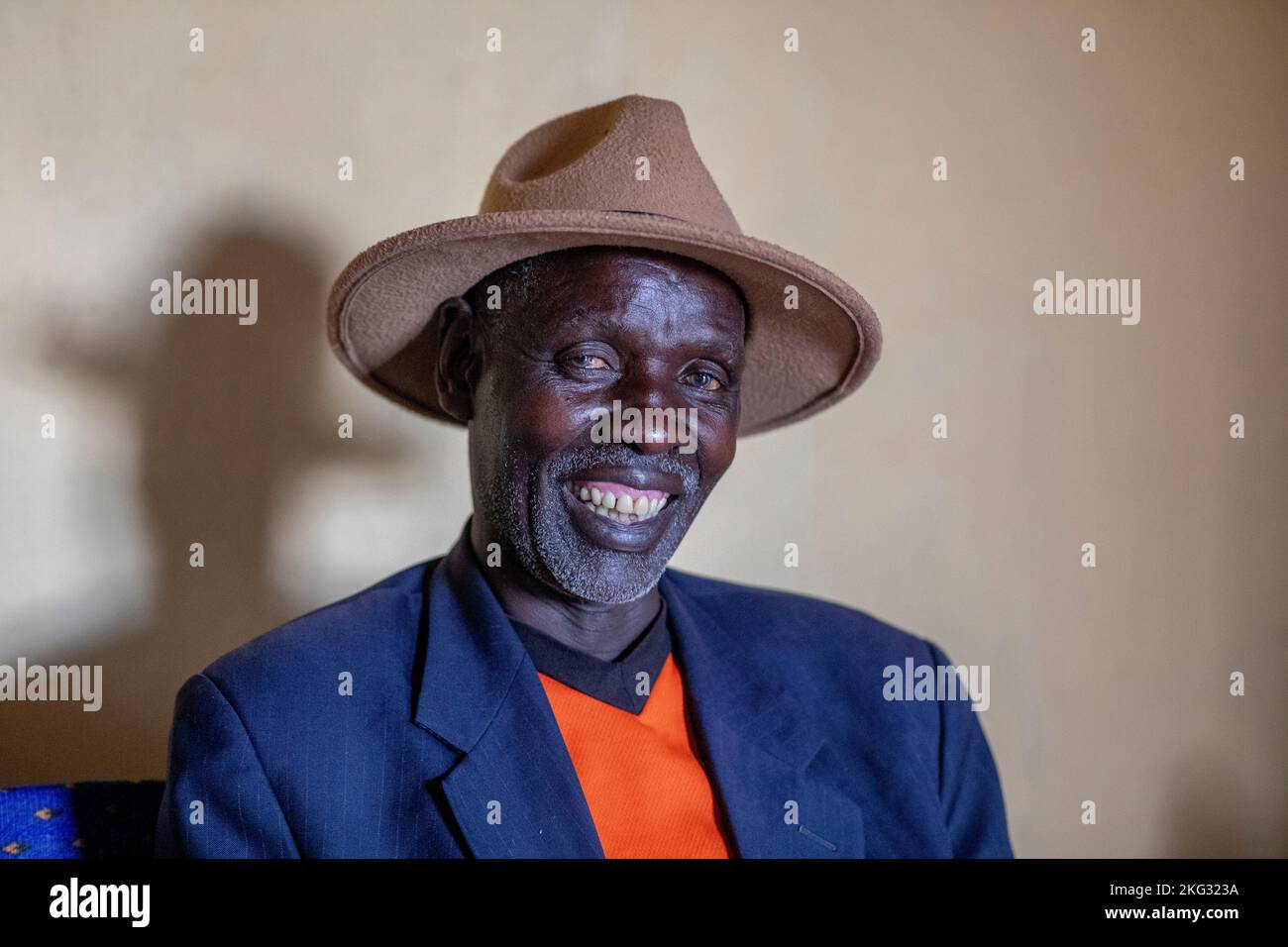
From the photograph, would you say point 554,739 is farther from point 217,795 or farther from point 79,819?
point 79,819

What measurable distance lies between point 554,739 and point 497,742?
0.07m

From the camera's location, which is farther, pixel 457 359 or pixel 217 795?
pixel 457 359

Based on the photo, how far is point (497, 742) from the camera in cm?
142

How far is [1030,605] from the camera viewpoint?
240 cm

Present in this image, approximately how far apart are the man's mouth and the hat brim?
0.94ft

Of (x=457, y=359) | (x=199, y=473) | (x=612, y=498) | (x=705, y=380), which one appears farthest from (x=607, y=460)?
(x=199, y=473)

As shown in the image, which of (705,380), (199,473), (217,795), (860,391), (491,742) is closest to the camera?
(217,795)

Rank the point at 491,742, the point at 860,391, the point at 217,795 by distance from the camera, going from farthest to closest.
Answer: the point at 860,391, the point at 491,742, the point at 217,795

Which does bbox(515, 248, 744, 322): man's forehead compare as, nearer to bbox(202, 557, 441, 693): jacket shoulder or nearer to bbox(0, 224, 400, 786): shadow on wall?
bbox(202, 557, 441, 693): jacket shoulder

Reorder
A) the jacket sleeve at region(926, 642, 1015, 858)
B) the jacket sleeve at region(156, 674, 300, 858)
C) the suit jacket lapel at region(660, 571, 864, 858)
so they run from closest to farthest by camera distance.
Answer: the jacket sleeve at region(156, 674, 300, 858)
the suit jacket lapel at region(660, 571, 864, 858)
the jacket sleeve at region(926, 642, 1015, 858)

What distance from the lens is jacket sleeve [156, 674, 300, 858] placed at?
130 cm

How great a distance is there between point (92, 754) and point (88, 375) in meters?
0.62

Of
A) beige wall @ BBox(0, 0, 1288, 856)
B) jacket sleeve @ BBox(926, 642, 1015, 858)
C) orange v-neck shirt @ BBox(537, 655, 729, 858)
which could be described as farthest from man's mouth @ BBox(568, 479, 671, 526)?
beige wall @ BBox(0, 0, 1288, 856)
